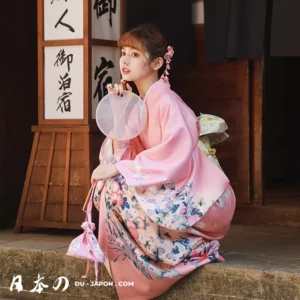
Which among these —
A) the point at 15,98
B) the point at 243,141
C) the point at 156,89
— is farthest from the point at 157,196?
the point at 15,98

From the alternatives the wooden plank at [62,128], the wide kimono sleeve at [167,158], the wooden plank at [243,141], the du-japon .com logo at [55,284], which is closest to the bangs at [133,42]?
the wide kimono sleeve at [167,158]

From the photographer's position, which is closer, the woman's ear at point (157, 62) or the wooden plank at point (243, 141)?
the woman's ear at point (157, 62)

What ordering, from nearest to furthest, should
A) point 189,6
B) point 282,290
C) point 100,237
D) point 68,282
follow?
point 282,290, point 100,237, point 68,282, point 189,6

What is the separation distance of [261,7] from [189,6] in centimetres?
97

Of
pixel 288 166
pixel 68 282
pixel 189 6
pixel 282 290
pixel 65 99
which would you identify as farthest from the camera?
pixel 288 166

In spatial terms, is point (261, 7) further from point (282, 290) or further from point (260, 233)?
point (282, 290)

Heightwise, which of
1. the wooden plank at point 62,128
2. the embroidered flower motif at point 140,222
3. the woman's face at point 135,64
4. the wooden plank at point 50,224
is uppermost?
the woman's face at point 135,64

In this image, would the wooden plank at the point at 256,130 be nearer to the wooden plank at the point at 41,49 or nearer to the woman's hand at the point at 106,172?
the wooden plank at the point at 41,49

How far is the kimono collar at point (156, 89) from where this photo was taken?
573 centimetres

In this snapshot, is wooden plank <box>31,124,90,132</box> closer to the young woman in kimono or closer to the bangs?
the young woman in kimono

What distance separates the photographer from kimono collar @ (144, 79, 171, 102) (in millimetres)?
5726

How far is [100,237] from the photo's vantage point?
18.7ft

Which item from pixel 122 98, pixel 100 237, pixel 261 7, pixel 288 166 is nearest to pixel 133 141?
pixel 122 98

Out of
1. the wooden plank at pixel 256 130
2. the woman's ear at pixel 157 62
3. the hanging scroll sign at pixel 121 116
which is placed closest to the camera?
the hanging scroll sign at pixel 121 116
